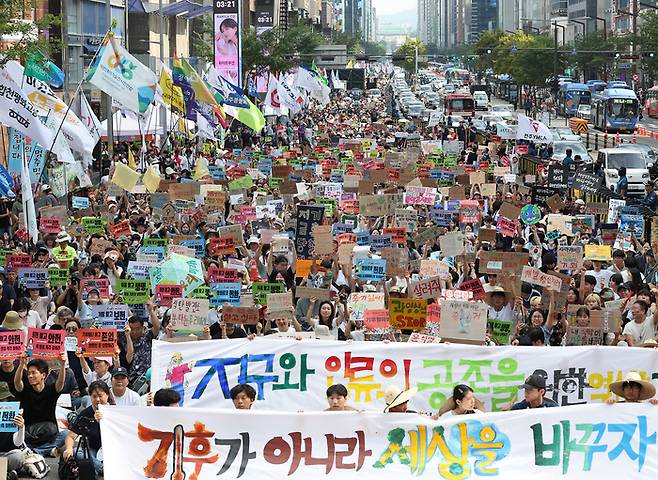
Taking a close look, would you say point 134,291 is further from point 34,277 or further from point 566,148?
point 566,148

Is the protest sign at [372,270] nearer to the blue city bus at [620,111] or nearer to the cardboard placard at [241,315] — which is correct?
the cardboard placard at [241,315]

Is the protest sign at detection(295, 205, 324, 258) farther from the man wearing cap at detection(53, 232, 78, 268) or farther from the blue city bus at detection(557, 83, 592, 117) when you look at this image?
the blue city bus at detection(557, 83, 592, 117)

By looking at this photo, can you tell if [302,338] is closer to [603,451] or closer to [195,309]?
[195,309]

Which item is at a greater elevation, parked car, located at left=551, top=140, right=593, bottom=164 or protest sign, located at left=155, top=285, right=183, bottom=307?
parked car, located at left=551, top=140, right=593, bottom=164

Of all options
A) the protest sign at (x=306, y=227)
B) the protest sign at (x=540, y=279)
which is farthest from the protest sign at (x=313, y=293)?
the protest sign at (x=306, y=227)

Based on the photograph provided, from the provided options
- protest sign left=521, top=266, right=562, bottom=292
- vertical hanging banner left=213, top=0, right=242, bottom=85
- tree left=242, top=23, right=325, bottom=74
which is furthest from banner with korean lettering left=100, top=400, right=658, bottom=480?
tree left=242, top=23, right=325, bottom=74

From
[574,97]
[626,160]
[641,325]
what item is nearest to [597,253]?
[641,325]
